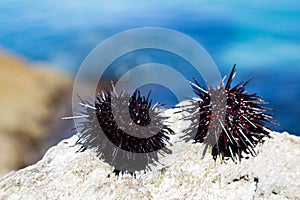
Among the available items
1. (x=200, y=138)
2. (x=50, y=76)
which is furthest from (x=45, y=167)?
(x=50, y=76)

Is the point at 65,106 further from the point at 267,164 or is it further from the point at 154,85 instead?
the point at 267,164

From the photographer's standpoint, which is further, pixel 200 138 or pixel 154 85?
pixel 154 85

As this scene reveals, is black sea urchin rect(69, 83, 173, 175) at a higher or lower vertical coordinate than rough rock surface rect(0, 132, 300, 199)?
higher

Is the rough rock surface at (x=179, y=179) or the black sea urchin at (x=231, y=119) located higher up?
the black sea urchin at (x=231, y=119)

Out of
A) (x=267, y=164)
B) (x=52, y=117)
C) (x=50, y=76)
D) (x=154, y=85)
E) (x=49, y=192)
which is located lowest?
(x=49, y=192)

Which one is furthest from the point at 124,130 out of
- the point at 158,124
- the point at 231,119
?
the point at 231,119
